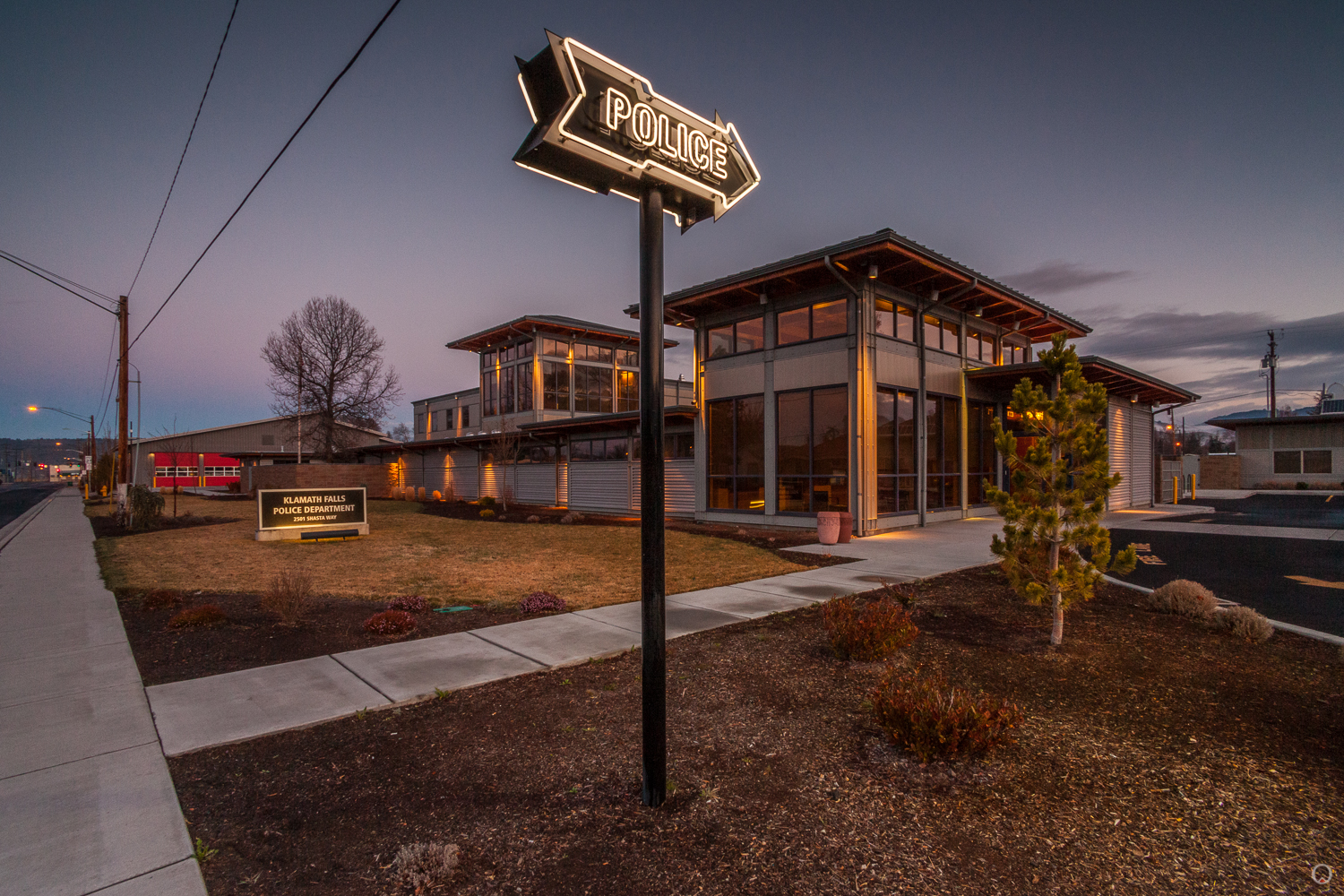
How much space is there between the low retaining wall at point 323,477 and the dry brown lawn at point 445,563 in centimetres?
1905

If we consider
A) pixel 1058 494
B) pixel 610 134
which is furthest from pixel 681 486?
pixel 610 134

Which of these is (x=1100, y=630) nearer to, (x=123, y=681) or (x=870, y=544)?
(x=870, y=544)

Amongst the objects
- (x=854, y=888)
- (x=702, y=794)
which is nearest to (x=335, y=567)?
(x=702, y=794)

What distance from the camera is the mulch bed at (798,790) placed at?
2820 millimetres

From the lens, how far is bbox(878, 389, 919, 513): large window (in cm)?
1695

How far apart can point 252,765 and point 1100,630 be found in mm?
8243

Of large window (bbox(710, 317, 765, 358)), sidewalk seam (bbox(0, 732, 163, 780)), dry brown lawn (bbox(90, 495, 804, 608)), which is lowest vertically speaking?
dry brown lawn (bbox(90, 495, 804, 608))

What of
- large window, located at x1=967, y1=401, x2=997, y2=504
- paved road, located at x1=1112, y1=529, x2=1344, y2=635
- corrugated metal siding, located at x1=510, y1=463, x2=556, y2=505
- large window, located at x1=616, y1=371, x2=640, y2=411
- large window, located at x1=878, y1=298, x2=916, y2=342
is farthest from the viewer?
large window, located at x1=616, y1=371, x2=640, y2=411

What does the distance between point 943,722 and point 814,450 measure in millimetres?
13662

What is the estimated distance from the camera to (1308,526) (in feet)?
55.6

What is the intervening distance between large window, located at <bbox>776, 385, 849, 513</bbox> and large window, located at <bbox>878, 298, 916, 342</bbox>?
8.02 ft

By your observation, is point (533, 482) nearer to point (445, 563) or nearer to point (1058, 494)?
point (445, 563)

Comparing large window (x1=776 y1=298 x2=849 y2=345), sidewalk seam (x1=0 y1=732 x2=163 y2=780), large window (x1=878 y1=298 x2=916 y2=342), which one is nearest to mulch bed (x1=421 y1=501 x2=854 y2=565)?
large window (x1=776 y1=298 x2=849 y2=345)

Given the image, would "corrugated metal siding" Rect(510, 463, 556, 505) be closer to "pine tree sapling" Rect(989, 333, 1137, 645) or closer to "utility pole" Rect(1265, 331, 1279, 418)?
"pine tree sapling" Rect(989, 333, 1137, 645)
